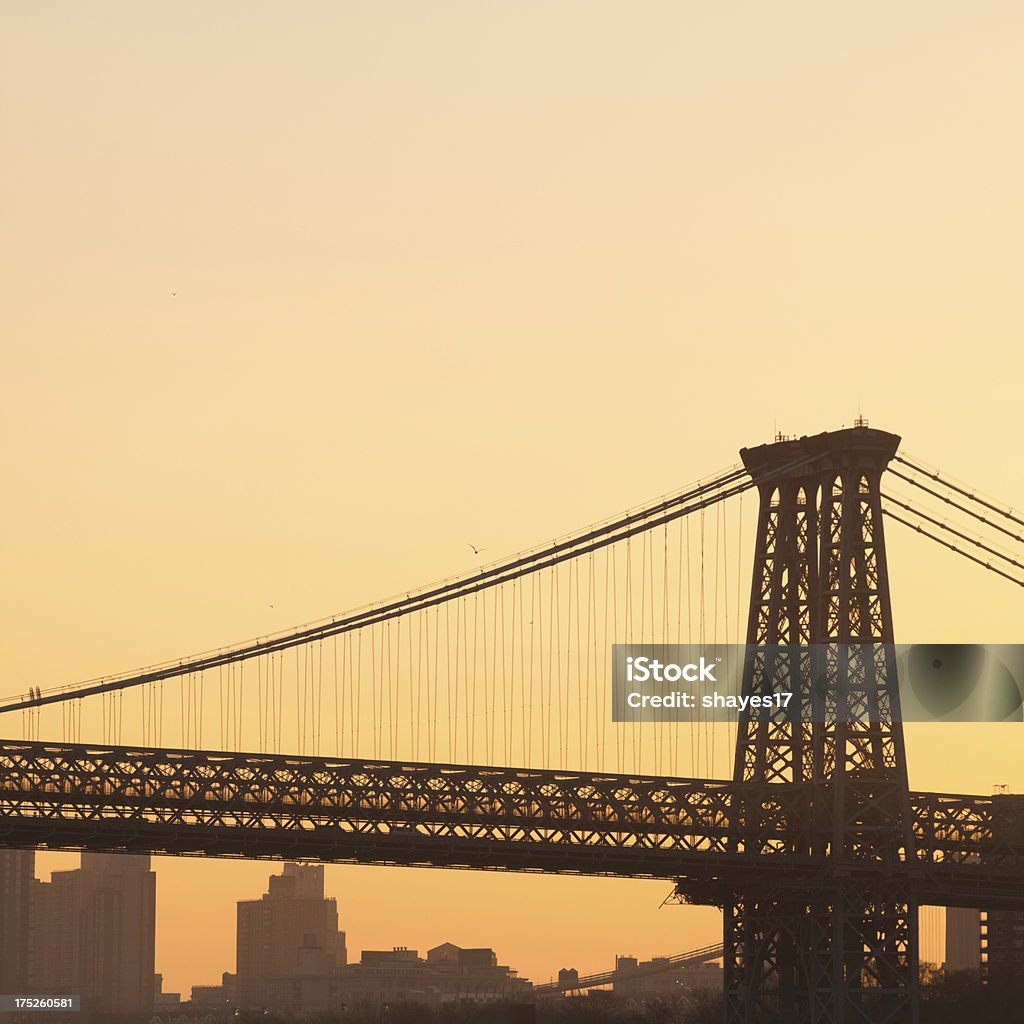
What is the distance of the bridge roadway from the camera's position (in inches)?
4382

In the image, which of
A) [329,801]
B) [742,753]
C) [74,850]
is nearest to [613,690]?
[742,753]

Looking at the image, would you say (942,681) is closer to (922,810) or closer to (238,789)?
(922,810)

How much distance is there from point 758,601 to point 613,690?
778 cm

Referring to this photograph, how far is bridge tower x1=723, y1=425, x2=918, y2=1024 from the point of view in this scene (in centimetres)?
11938

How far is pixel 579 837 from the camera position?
397 ft

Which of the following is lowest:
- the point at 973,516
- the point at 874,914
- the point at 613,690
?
the point at 874,914

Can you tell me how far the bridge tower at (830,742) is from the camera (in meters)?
119

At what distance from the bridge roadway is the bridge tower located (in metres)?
0.89

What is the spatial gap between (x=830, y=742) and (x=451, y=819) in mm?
17466

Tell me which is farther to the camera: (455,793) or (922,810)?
(922,810)

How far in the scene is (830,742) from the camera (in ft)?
396

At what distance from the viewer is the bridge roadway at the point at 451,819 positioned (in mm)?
111312

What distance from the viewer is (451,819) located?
118 metres

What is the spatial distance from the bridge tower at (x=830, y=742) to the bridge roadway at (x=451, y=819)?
35.1 inches
